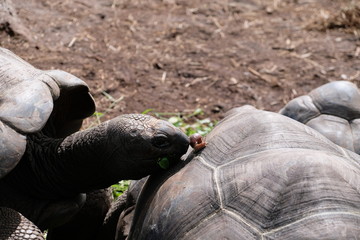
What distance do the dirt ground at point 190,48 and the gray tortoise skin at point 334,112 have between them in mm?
931

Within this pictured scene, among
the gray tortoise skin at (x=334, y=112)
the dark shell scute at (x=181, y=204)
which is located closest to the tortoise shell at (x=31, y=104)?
the dark shell scute at (x=181, y=204)

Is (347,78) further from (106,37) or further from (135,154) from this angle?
(135,154)

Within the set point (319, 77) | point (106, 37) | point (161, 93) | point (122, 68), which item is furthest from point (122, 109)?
point (319, 77)

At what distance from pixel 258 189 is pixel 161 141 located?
549mm

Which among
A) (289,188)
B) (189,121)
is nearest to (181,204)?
(289,188)

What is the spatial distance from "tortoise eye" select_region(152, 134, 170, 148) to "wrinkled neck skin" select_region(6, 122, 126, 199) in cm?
35

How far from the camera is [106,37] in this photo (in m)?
6.20

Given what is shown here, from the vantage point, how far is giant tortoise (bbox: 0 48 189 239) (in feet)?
7.82

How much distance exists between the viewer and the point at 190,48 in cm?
621

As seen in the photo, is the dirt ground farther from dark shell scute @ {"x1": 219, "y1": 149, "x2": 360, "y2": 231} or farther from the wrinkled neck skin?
dark shell scute @ {"x1": 219, "y1": 149, "x2": 360, "y2": 231}

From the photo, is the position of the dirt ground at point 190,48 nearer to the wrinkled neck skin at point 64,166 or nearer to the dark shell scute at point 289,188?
the wrinkled neck skin at point 64,166

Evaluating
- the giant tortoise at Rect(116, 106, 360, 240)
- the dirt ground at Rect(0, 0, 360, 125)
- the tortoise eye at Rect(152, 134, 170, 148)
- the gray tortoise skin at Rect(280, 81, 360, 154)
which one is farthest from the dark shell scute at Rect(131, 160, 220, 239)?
the dirt ground at Rect(0, 0, 360, 125)

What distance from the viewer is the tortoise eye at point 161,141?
7.64ft

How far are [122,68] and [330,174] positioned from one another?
12.8 ft
